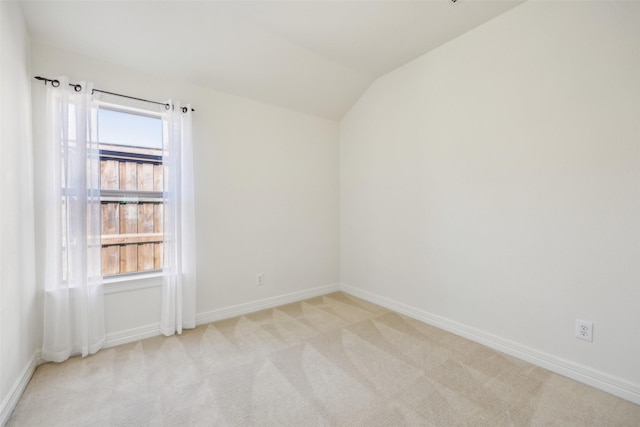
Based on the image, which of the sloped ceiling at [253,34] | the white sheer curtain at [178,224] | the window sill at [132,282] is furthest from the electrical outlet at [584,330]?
the window sill at [132,282]

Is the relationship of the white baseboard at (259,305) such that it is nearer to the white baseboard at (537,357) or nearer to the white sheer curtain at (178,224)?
the white sheer curtain at (178,224)

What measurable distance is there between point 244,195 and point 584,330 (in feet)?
9.97

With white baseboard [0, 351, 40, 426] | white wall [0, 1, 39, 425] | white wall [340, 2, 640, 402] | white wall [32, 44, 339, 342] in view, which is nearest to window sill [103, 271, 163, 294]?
white wall [32, 44, 339, 342]

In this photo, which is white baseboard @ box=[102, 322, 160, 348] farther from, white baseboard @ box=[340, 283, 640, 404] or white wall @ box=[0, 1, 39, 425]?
white baseboard @ box=[340, 283, 640, 404]

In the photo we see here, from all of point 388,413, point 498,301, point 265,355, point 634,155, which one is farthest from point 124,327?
point 634,155

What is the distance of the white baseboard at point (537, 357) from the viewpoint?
1.77m

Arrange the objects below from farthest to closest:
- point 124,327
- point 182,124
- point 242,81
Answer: point 242,81 → point 182,124 → point 124,327

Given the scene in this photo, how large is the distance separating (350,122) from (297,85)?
2.97 feet

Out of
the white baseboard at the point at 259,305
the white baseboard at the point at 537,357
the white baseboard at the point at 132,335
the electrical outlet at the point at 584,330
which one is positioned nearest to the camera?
the white baseboard at the point at 537,357

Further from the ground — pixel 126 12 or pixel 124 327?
pixel 126 12

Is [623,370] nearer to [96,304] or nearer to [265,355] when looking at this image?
[265,355]

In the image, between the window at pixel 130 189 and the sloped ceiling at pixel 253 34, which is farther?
the window at pixel 130 189

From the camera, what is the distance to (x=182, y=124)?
2643 mm

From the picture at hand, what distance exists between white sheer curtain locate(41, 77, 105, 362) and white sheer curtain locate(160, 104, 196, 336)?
0.49 m
